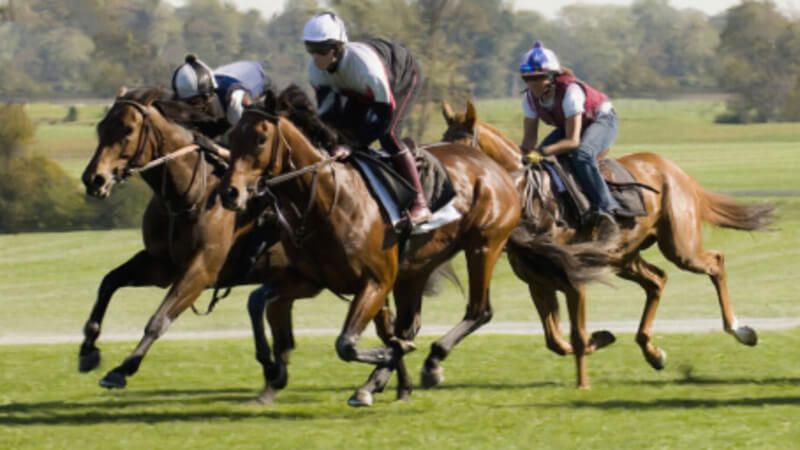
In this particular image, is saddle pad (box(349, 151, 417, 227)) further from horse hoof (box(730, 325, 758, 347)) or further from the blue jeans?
horse hoof (box(730, 325, 758, 347))

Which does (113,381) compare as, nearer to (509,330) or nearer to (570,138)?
(570,138)

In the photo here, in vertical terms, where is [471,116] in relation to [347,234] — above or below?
above

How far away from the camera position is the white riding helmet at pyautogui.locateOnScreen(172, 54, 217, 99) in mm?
10953

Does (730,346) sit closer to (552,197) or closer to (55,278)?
(552,197)

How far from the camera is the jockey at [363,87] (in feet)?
30.8

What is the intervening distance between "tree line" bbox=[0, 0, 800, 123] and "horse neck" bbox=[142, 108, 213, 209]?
1528 millimetres

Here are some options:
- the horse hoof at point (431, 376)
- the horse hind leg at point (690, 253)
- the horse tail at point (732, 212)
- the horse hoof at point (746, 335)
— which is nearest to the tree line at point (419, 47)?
the horse hoof at point (431, 376)

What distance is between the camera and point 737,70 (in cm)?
7288

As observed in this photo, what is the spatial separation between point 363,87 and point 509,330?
692 cm

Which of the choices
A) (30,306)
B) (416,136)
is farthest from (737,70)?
(30,306)

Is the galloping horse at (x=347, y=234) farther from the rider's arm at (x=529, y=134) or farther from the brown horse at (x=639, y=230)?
the rider's arm at (x=529, y=134)

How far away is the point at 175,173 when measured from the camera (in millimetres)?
10391

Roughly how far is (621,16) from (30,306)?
508 ft

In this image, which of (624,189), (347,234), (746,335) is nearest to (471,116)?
(624,189)
